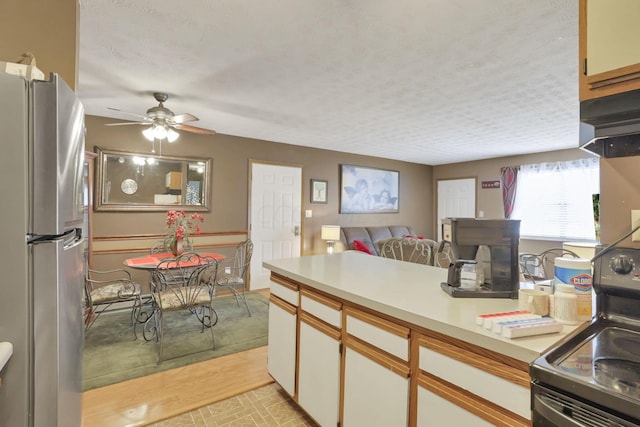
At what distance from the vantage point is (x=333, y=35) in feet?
6.45

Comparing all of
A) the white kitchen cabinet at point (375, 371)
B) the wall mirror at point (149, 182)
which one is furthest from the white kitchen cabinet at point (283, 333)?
the wall mirror at point (149, 182)

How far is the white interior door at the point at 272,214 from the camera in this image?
501cm

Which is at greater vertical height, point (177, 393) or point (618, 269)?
point (618, 269)

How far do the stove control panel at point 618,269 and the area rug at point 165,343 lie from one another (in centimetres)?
269

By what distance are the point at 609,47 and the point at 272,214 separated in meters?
Result: 4.57

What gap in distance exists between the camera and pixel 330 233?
5.46 m

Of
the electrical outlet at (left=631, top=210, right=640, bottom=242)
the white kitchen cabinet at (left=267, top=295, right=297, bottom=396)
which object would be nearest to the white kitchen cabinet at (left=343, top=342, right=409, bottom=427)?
the white kitchen cabinet at (left=267, top=295, right=297, bottom=396)

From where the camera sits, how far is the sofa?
5.70 meters

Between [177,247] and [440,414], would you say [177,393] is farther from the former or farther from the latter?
[440,414]

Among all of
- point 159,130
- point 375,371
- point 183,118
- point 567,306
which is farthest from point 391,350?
point 159,130

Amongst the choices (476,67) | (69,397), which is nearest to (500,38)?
(476,67)

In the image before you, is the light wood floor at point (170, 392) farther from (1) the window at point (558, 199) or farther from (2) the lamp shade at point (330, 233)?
(1) the window at point (558, 199)

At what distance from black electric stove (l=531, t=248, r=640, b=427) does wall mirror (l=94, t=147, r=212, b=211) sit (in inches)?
173

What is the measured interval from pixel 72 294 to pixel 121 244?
3.21 m
